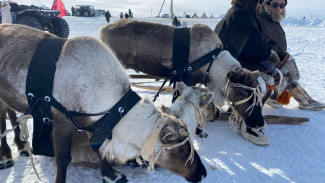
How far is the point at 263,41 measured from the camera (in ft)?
12.9

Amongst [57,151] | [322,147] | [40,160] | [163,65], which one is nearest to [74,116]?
[57,151]

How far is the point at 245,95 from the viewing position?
340 centimetres

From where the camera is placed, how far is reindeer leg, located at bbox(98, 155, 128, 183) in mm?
2518

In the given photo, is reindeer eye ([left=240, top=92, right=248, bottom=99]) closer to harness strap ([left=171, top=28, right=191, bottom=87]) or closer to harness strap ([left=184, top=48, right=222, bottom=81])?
harness strap ([left=184, top=48, right=222, bottom=81])

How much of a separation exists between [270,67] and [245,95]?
887 millimetres

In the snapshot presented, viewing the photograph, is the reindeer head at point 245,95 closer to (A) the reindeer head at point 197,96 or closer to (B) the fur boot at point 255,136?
(B) the fur boot at point 255,136

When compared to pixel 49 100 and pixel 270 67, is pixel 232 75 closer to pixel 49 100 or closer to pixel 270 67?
pixel 270 67

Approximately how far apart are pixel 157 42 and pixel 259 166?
2.12m

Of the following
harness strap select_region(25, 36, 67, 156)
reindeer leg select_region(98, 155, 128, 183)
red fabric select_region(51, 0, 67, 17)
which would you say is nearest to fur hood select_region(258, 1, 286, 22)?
harness strap select_region(25, 36, 67, 156)

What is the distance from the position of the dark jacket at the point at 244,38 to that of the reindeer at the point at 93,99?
2274 millimetres

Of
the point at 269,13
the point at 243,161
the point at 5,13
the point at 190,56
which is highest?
the point at 269,13

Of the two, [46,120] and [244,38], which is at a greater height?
[244,38]

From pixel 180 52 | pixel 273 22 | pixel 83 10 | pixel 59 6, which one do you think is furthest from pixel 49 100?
pixel 83 10

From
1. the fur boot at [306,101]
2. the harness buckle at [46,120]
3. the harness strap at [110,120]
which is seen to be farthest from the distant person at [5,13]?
the fur boot at [306,101]
